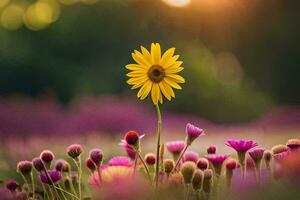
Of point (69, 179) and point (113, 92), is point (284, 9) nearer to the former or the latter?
point (113, 92)

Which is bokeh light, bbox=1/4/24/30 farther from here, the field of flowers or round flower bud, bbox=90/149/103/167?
round flower bud, bbox=90/149/103/167

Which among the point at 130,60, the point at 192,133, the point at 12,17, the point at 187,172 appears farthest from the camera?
the point at 12,17

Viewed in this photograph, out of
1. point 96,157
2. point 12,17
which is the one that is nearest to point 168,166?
point 96,157

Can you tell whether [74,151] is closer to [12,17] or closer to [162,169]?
[162,169]

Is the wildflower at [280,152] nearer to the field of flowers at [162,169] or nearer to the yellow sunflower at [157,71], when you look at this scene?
the field of flowers at [162,169]

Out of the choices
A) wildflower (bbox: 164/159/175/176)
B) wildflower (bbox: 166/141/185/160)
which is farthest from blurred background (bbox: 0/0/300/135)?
wildflower (bbox: 164/159/175/176)

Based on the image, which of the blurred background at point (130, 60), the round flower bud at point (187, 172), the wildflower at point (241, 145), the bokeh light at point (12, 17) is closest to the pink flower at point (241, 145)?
the wildflower at point (241, 145)

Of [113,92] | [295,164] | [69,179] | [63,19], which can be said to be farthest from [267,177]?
[63,19]

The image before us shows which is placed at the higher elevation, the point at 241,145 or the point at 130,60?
the point at 130,60
